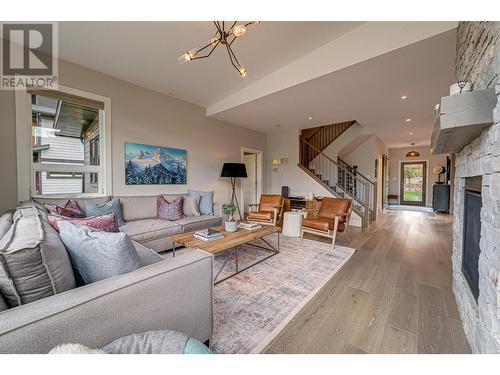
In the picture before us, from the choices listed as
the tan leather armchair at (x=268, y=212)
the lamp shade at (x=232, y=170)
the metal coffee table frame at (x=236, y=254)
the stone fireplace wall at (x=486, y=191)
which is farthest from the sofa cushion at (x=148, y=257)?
the lamp shade at (x=232, y=170)

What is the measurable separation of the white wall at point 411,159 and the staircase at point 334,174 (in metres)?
4.31

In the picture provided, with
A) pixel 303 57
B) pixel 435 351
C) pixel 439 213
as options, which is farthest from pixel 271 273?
pixel 439 213

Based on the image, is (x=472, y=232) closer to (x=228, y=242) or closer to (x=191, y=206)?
(x=228, y=242)

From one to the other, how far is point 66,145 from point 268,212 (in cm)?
361

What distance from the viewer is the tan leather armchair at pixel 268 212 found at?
163 inches

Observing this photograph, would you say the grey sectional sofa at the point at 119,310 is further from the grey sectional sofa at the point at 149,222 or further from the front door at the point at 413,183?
the front door at the point at 413,183

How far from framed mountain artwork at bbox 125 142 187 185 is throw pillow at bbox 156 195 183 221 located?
21.9 inches

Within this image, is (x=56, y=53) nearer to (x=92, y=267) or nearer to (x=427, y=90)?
(x=92, y=267)

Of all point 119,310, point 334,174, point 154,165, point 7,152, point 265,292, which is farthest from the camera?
point 334,174

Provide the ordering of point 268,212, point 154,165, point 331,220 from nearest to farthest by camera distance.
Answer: point 331,220, point 154,165, point 268,212

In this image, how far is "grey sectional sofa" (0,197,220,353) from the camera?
69 centimetres

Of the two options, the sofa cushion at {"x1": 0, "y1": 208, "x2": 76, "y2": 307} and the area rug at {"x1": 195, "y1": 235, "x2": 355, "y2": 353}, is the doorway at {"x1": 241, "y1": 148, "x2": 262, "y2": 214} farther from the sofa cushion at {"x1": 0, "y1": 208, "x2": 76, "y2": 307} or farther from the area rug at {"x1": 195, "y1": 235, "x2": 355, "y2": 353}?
the sofa cushion at {"x1": 0, "y1": 208, "x2": 76, "y2": 307}

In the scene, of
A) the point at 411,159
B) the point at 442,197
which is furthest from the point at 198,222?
the point at 411,159

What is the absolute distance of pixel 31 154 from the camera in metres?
2.72
